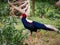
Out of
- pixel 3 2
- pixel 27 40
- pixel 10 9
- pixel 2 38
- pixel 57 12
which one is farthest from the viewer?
pixel 3 2

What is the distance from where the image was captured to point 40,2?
15.1 m

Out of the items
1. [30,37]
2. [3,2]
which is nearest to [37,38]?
[30,37]

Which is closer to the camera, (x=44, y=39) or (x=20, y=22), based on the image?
(x=44, y=39)

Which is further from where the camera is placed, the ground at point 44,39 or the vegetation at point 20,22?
the ground at point 44,39

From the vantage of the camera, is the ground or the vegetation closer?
the vegetation

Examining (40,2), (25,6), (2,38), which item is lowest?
(40,2)

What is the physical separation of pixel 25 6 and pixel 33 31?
11.0ft

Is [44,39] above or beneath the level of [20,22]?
above

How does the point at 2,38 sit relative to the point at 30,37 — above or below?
above

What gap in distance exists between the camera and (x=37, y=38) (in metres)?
8.88

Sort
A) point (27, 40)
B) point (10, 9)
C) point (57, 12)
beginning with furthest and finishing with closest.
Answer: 1. point (57, 12)
2. point (10, 9)
3. point (27, 40)

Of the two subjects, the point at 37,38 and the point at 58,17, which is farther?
the point at 58,17

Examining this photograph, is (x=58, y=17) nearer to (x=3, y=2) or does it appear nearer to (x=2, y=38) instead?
(x=3, y=2)

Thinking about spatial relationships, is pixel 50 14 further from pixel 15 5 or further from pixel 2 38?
pixel 2 38
